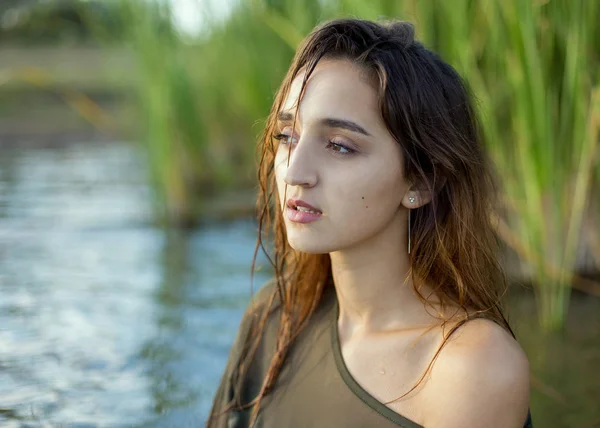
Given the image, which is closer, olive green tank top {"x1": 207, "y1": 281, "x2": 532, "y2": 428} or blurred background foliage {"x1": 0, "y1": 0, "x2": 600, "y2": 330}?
olive green tank top {"x1": 207, "y1": 281, "x2": 532, "y2": 428}

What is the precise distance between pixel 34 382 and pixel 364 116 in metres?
1.63

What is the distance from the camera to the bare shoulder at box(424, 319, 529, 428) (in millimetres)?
1418

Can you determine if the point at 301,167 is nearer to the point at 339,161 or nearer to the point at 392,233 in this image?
the point at 339,161

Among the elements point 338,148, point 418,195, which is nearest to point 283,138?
point 338,148

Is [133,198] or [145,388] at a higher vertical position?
[145,388]

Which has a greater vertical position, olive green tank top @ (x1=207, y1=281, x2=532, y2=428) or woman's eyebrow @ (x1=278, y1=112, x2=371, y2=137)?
woman's eyebrow @ (x1=278, y1=112, x2=371, y2=137)

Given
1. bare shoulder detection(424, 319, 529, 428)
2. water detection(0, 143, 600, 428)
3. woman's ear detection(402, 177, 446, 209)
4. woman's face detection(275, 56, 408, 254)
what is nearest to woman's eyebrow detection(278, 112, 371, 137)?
woman's face detection(275, 56, 408, 254)

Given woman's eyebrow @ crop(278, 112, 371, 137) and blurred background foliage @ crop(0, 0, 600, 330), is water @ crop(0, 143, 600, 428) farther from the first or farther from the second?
woman's eyebrow @ crop(278, 112, 371, 137)

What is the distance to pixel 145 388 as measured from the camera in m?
2.72

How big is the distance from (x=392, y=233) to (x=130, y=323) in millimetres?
1921

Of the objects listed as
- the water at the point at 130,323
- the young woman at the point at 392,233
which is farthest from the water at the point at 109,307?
the young woman at the point at 392,233

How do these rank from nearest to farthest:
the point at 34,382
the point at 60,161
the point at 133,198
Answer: the point at 34,382, the point at 133,198, the point at 60,161

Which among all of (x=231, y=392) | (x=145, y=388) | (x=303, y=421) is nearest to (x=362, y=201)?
(x=303, y=421)

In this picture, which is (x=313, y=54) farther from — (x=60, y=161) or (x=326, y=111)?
(x=60, y=161)
